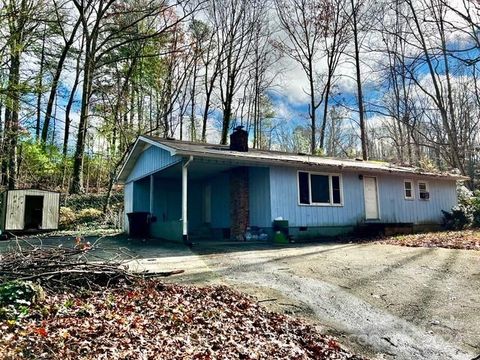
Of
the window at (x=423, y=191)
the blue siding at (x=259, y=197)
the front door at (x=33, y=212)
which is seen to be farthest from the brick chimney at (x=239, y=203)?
the window at (x=423, y=191)

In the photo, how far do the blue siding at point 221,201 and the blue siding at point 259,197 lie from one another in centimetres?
145

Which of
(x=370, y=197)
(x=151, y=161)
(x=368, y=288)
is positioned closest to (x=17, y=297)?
(x=368, y=288)

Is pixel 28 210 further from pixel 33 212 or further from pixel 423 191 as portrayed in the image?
pixel 423 191

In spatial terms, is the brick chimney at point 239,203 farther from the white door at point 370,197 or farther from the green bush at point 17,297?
the green bush at point 17,297

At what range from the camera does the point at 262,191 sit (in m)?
12.5

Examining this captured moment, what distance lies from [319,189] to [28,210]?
494 inches

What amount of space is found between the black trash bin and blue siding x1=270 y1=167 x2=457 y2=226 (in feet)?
16.2

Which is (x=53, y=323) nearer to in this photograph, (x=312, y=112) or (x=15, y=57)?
(x=15, y=57)

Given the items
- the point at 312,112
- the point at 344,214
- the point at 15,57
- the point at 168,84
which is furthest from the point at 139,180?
the point at 312,112

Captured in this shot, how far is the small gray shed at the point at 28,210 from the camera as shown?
14.6 metres

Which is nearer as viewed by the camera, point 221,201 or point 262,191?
point 262,191

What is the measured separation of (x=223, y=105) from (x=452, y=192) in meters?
15.3

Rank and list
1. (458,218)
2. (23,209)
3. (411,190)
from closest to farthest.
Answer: (23,209) → (411,190) → (458,218)

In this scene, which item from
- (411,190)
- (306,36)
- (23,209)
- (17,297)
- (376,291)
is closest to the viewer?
(17,297)
